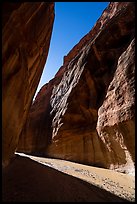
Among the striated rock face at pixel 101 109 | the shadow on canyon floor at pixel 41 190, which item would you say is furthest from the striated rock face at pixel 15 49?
the striated rock face at pixel 101 109

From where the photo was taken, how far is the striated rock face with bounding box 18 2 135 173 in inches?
665

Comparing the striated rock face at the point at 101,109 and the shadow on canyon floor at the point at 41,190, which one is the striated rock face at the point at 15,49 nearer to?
the shadow on canyon floor at the point at 41,190

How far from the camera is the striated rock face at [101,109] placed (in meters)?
16.9

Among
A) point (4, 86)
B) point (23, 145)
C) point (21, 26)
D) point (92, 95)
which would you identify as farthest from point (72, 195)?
point (23, 145)

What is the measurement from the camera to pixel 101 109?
2053 cm

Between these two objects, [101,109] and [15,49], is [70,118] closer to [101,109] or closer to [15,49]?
[101,109]

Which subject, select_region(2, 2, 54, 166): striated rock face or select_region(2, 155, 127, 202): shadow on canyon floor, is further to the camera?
select_region(2, 2, 54, 166): striated rock face

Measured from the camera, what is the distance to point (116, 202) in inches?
351

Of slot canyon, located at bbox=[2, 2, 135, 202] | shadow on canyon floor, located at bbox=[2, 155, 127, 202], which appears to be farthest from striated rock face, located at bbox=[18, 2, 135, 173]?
shadow on canyon floor, located at bbox=[2, 155, 127, 202]

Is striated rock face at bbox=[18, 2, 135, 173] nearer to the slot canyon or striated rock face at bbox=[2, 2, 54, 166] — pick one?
the slot canyon

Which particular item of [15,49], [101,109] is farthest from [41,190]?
[101,109]

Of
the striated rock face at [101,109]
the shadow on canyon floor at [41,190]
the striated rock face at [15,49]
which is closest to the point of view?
the shadow on canyon floor at [41,190]

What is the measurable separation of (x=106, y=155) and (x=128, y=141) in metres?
4.58

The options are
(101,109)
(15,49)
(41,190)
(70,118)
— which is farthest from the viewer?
(70,118)
